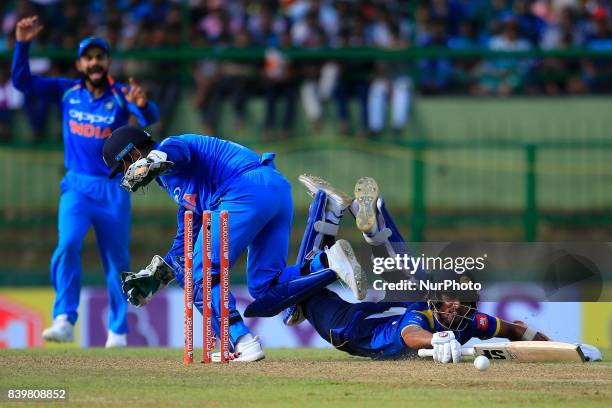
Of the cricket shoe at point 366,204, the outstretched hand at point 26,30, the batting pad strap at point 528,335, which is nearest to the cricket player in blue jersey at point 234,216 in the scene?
the cricket shoe at point 366,204

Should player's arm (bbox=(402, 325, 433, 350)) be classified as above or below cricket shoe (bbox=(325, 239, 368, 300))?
below

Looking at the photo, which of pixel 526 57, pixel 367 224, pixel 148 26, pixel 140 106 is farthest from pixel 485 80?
pixel 367 224

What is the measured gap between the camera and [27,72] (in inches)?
467

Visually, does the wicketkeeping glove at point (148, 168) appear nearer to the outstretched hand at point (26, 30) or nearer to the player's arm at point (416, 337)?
the player's arm at point (416, 337)

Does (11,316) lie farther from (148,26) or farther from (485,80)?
(485,80)

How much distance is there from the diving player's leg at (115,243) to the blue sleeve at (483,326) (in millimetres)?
4106

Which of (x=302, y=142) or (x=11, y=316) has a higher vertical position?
(x=302, y=142)

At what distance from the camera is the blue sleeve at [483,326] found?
366 inches

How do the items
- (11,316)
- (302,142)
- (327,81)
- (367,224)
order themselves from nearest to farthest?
(367,224)
(11,316)
(302,142)
(327,81)

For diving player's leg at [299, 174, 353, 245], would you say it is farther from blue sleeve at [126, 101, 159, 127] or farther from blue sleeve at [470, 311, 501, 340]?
blue sleeve at [126, 101, 159, 127]

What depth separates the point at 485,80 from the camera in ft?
57.9

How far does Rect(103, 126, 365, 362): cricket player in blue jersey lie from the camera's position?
8.81 meters

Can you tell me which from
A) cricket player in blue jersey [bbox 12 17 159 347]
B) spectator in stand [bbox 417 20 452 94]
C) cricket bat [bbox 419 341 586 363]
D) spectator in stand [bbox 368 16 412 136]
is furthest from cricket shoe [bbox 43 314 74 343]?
spectator in stand [bbox 417 20 452 94]

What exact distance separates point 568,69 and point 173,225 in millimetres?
6301
